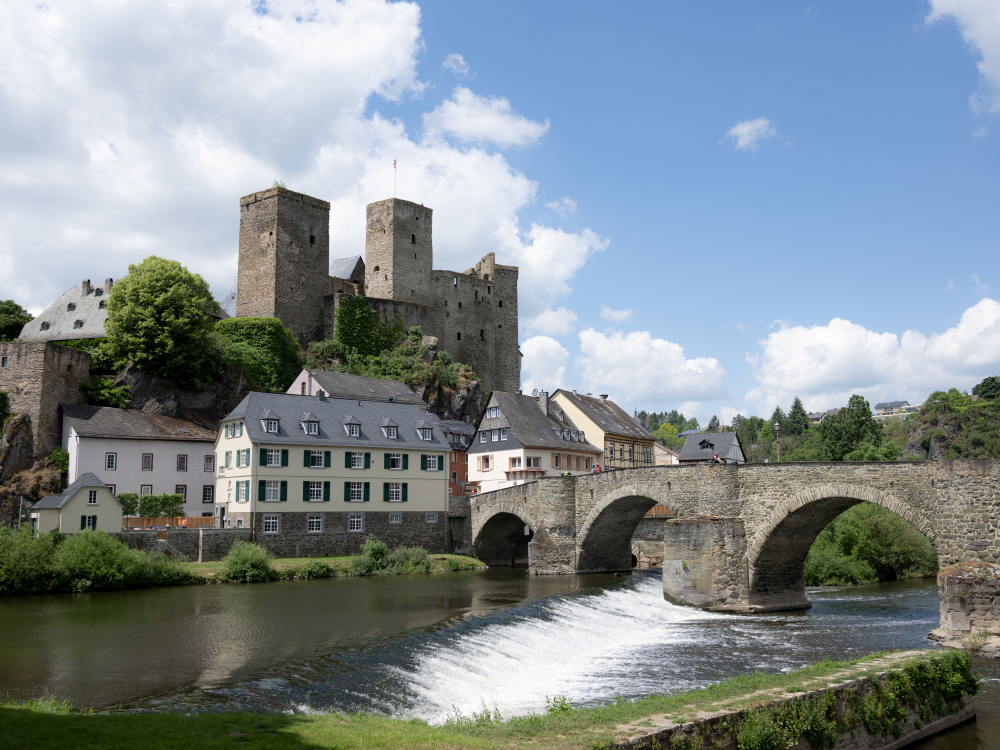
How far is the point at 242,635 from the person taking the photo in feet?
65.0

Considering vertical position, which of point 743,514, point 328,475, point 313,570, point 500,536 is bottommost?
point 313,570

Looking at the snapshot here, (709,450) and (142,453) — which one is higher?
(709,450)

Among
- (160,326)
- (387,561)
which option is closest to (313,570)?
(387,561)

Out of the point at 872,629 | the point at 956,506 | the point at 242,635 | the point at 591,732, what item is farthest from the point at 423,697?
the point at 956,506

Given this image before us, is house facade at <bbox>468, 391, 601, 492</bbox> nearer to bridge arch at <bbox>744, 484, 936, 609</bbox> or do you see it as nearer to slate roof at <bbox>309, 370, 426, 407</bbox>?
slate roof at <bbox>309, 370, 426, 407</bbox>

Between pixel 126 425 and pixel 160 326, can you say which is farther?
pixel 160 326

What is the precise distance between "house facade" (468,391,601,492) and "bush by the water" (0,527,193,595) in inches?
864

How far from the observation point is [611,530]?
36812 mm

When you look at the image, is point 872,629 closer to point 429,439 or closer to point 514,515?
point 514,515

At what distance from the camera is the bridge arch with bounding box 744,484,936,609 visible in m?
25.8

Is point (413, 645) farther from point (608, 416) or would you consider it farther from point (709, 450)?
point (709, 450)

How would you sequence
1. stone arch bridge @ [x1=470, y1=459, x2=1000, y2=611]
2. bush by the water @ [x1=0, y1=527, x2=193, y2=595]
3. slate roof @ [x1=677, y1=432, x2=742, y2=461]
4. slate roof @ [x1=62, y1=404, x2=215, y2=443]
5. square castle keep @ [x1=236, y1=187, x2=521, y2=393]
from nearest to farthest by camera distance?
stone arch bridge @ [x1=470, y1=459, x2=1000, y2=611], bush by the water @ [x1=0, y1=527, x2=193, y2=595], slate roof @ [x1=62, y1=404, x2=215, y2=443], square castle keep @ [x1=236, y1=187, x2=521, y2=393], slate roof @ [x1=677, y1=432, x2=742, y2=461]

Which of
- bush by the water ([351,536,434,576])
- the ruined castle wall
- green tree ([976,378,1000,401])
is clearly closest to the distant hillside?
green tree ([976,378,1000,401])

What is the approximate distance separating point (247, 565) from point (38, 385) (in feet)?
54.2
